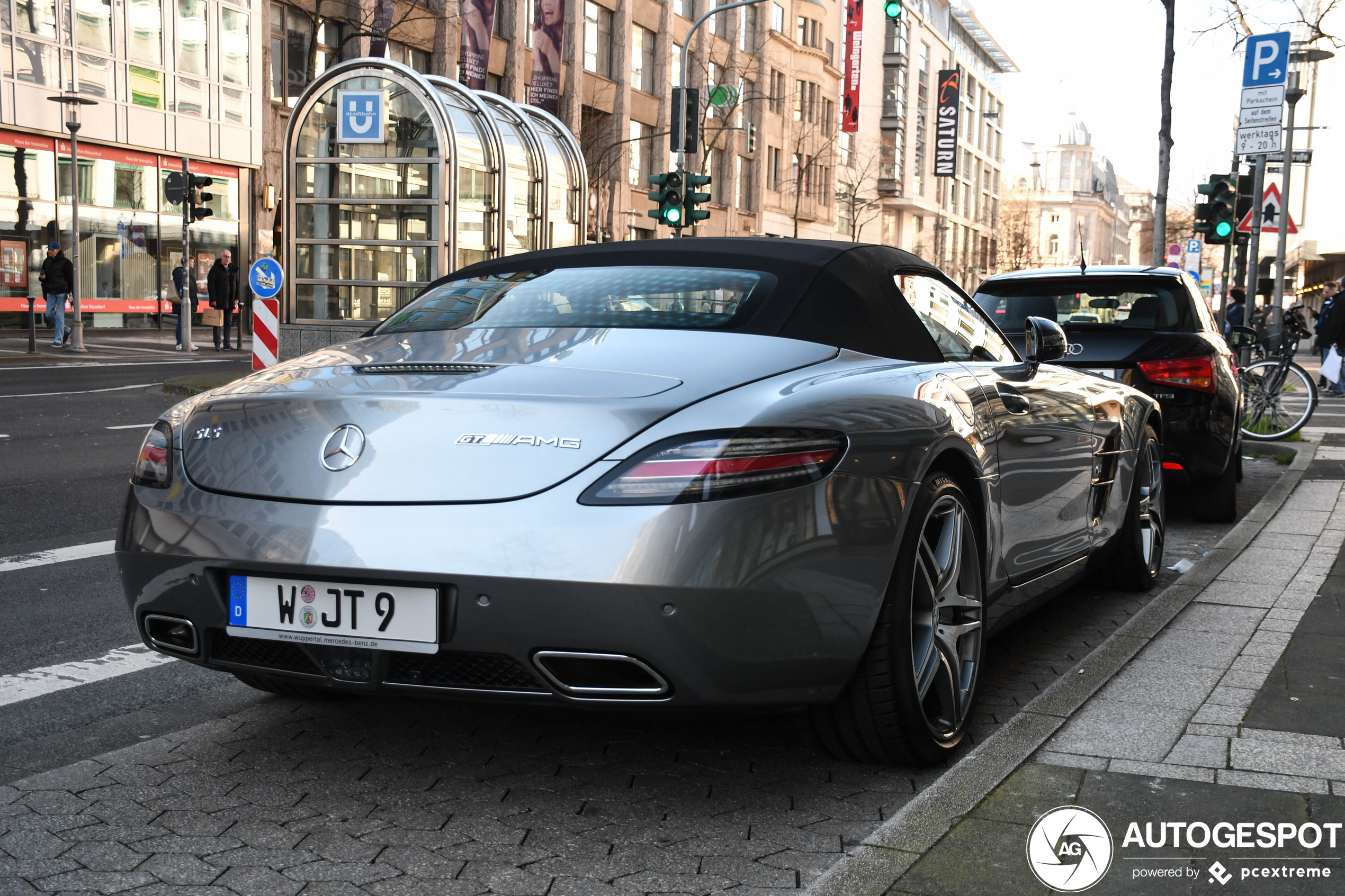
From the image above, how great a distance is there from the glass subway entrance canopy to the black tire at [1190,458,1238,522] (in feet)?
35.9

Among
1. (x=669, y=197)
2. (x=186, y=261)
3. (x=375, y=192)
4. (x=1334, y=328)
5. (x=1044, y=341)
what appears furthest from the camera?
(x=186, y=261)

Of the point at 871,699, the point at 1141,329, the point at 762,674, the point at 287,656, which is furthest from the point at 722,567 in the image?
the point at 1141,329

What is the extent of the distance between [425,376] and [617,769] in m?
1.11

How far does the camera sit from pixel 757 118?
6066 centimetres

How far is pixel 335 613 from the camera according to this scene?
3.03 metres

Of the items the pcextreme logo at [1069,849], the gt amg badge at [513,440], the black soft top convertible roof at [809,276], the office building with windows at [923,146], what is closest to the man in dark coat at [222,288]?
the black soft top convertible roof at [809,276]

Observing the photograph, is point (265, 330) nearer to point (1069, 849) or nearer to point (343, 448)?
point (343, 448)

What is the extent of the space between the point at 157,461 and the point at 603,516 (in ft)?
3.86

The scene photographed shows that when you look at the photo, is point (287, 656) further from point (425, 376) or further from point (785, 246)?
point (785, 246)

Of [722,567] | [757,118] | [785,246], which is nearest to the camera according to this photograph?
[722,567]

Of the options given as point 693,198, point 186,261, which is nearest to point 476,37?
point 186,261

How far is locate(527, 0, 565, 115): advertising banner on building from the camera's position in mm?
39938

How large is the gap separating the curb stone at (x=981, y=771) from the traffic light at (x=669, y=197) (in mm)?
17891

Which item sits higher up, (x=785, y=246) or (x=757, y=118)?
(x=757, y=118)
